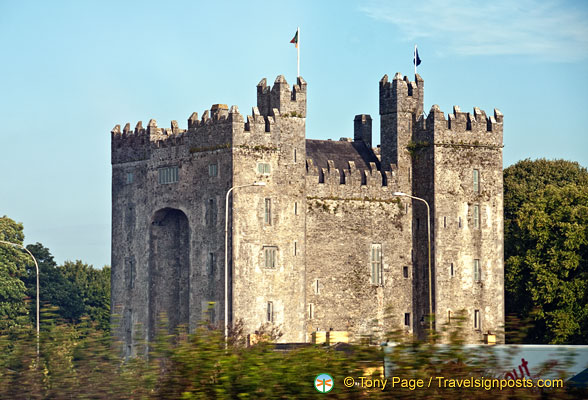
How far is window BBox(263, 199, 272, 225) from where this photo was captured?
78.6m

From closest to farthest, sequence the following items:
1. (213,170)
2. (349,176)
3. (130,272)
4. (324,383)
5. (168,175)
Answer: (324,383) → (213,170) → (349,176) → (168,175) → (130,272)

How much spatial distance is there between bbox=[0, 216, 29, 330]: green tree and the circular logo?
303 ft

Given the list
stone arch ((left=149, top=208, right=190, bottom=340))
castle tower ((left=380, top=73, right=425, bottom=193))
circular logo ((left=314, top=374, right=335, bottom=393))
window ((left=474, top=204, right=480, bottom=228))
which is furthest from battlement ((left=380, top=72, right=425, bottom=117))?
circular logo ((left=314, top=374, right=335, bottom=393))

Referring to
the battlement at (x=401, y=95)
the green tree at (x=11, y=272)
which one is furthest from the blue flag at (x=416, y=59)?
the green tree at (x=11, y=272)

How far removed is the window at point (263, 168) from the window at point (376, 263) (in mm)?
9494

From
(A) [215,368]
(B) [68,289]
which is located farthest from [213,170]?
(B) [68,289]

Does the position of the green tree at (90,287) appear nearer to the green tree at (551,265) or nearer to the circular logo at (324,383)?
the green tree at (551,265)

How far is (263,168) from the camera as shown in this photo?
260ft

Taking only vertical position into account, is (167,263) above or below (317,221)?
below

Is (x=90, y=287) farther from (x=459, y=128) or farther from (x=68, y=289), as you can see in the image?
(x=459, y=128)

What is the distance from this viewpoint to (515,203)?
102 metres

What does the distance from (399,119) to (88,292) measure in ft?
200

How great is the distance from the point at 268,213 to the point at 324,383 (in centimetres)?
5363

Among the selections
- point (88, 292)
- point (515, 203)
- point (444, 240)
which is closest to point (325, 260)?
point (444, 240)
